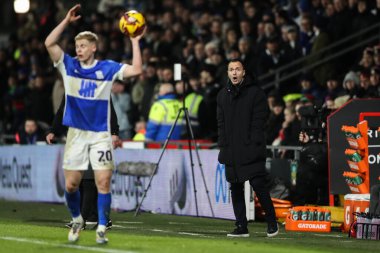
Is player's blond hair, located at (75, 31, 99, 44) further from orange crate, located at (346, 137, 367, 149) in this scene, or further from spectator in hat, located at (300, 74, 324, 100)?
spectator in hat, located at (300, 74, 324, 100)

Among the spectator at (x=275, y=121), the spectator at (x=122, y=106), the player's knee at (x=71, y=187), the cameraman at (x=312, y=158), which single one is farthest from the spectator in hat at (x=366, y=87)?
the player's knee at (x=71, y=187)

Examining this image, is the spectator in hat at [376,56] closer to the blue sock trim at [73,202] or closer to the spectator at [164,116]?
the spectator at [164,116]

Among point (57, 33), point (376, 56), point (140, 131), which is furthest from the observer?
point (140, 131)

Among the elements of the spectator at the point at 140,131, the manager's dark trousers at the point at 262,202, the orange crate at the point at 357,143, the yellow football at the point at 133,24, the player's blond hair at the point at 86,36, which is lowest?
the manager's dark trousers at the point at 262,202

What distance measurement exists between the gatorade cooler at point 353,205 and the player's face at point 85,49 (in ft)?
15.8

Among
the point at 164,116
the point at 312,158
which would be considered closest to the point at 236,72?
the point at 312,158

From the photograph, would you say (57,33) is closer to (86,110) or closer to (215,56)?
(86,110)

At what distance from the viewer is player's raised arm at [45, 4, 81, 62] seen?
12625 millimetres

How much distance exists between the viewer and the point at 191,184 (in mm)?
19625

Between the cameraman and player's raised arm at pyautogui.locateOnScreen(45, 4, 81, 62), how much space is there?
19.0 feet

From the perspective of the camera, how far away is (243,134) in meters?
14.8

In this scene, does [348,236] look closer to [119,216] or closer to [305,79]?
[119,216]

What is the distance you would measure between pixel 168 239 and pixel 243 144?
1956 millimetres

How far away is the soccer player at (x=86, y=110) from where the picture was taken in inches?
499
